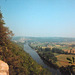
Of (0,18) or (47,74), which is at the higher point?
(0,18)

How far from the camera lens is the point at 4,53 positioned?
1605cm

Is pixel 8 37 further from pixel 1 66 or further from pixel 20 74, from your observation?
pixel 1 66

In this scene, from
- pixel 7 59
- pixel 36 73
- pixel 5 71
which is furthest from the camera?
pixel 36 73

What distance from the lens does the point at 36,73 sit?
82.4 feet

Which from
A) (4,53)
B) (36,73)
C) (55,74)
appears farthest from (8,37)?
(55,74)

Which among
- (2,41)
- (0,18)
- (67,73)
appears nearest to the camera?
(2,41)

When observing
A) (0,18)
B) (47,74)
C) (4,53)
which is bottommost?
(47,74)

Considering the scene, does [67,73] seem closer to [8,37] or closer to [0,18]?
[8,37]

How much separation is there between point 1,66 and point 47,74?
87.2 feet

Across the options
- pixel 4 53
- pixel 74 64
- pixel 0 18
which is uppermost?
pixel 0 18

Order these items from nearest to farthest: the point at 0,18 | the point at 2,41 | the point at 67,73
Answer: the point at 2,41 < the point at 0,18 < the point at 67,73

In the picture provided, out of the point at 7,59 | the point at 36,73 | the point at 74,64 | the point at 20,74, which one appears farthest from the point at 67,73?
the point at 7,59

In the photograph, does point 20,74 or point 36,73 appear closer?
point 20,74

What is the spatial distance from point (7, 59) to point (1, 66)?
41.3 ft
